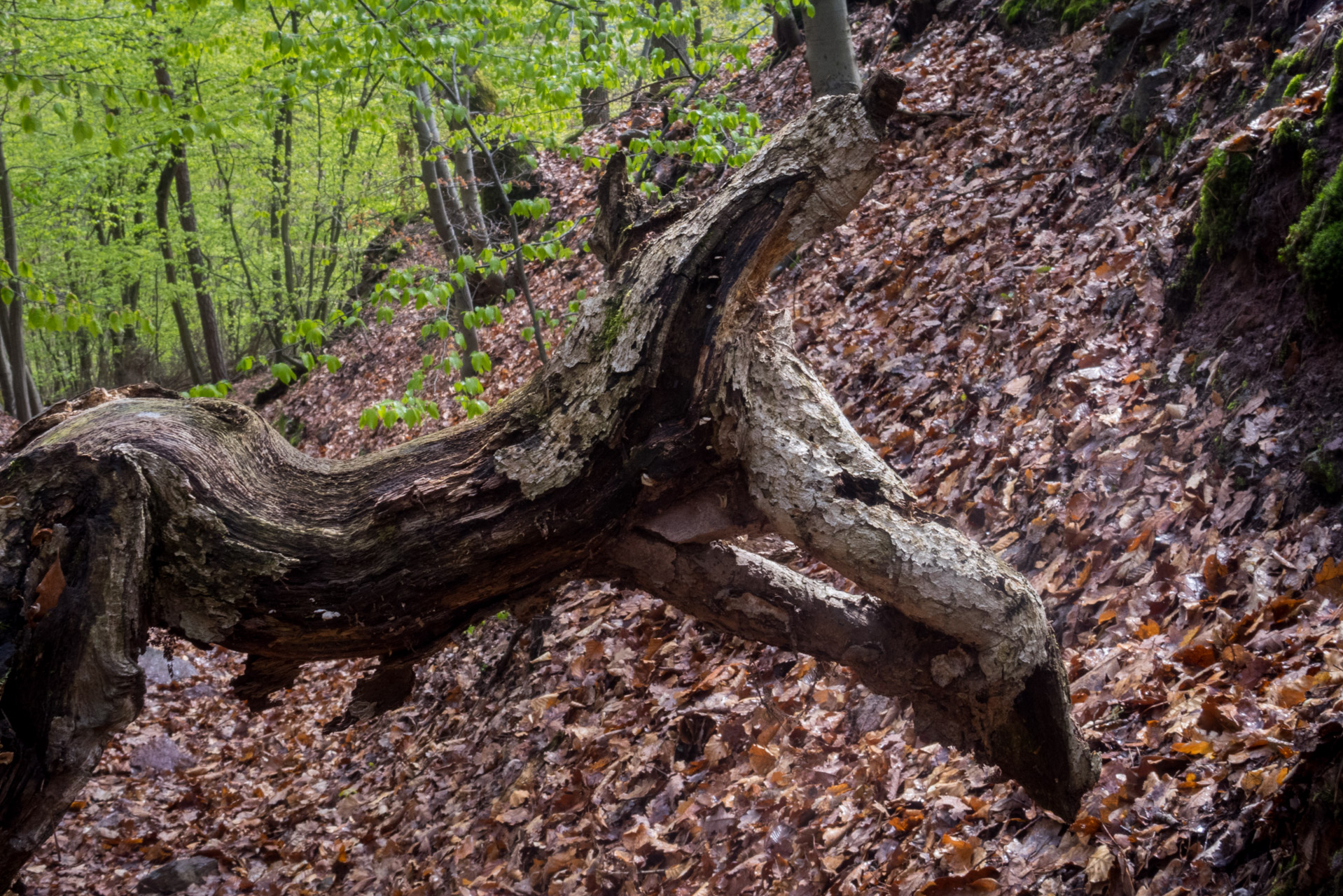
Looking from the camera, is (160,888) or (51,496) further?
(160,888)

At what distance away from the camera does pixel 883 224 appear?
23.5 ft

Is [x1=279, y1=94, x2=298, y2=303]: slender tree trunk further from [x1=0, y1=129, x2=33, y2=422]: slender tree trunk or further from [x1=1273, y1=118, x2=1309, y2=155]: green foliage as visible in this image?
[x1=1273, y1=118, x2=1309, y2=155]: green foliage

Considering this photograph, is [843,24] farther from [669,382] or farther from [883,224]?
[669,382]

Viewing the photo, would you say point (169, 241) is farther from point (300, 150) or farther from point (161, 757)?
point (161, 757)

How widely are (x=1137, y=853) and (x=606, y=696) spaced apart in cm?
300

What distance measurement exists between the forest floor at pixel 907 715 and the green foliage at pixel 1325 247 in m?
0.23

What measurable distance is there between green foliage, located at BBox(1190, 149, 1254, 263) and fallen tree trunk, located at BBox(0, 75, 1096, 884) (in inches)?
104

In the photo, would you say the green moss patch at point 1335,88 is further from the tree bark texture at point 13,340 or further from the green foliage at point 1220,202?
the tree bark texture at point 13,340

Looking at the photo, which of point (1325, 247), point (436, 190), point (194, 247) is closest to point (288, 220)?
point (194, 247)

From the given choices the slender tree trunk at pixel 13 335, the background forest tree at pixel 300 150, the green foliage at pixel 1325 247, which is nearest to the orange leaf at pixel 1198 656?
the green foliage at pixel 1325 247

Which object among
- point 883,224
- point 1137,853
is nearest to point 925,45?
point 883,224

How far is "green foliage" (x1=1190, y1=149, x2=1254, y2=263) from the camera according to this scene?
4.00 meters

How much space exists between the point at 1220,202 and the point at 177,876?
7.34 metres

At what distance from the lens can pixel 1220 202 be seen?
410cm
